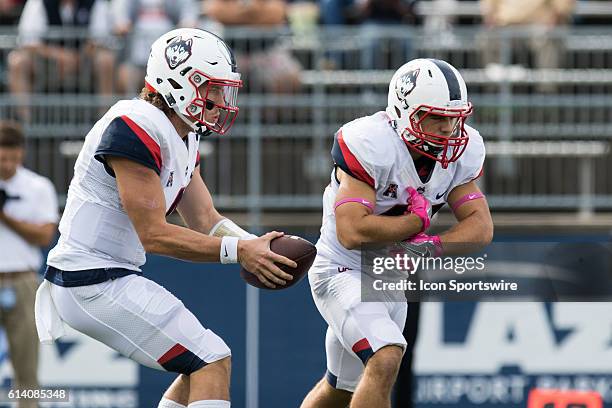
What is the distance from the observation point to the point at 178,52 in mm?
5980

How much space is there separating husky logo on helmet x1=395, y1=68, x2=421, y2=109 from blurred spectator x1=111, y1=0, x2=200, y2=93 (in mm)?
4720

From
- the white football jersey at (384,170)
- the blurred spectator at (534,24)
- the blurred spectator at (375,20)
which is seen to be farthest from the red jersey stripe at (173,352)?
the blurred spectator at (534,24)

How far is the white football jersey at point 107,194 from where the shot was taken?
5.80 metres

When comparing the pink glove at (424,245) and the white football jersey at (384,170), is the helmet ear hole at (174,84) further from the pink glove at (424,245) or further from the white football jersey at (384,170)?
the pink glove at (424,245)

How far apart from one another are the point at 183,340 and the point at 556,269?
3.78 metres

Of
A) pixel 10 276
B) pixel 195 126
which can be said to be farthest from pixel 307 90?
pixel 195 126

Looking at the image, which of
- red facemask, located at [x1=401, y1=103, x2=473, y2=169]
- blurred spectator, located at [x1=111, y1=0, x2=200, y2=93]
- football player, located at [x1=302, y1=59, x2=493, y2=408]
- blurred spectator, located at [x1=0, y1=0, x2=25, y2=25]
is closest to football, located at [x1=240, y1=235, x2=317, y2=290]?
football player, located at [x1=302, y1=59, x2=493, y2=408]

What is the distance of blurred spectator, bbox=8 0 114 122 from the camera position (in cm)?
1084

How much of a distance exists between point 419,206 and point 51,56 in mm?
5400

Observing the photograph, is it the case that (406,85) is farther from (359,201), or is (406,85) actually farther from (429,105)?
(359,201)

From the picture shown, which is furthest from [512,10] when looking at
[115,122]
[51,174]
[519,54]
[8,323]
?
[115,122]

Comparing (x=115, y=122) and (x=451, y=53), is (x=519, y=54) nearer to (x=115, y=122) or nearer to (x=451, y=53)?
(x=451, y=53)

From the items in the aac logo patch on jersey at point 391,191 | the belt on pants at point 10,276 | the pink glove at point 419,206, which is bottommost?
the belt on pants at point 10,276

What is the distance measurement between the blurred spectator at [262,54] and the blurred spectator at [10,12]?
192cm
